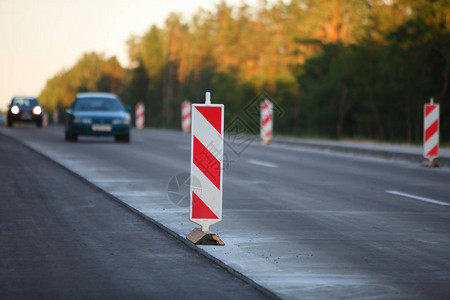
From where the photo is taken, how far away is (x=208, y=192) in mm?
7520

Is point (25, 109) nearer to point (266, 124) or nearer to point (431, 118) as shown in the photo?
point (266, 124)

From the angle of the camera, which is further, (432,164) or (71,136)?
(71,136)

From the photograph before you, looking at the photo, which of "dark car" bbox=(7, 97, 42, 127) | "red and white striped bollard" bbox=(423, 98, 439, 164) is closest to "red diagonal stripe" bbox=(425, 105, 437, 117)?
"red and white striped bollard" bbox=(423, 98, 439, 164)

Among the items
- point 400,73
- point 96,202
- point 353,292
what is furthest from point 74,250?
point 400,73

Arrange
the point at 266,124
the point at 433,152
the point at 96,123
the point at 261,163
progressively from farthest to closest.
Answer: the point at 266,124, the point at 96,123, the point at 433,152, the point at 261,163

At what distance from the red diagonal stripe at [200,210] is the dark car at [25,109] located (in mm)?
38238

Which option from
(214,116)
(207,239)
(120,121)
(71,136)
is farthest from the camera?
(71,136)

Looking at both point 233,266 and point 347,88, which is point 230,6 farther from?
point 233,266

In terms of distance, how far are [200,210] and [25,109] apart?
3878cm

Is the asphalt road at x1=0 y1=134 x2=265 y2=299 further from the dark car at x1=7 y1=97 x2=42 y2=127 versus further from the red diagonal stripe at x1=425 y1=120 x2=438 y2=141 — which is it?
the dark car at x1=7 y1=97 x2=42 y2=127

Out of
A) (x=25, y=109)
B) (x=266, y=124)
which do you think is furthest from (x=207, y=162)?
(x=25, y=109)

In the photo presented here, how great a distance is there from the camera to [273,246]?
7.35 m

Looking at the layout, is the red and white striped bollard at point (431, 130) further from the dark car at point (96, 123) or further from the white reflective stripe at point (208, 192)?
the white reflective stripe at point (208, 192)

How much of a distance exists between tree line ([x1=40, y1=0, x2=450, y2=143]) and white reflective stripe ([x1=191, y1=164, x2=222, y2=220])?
2972cm
